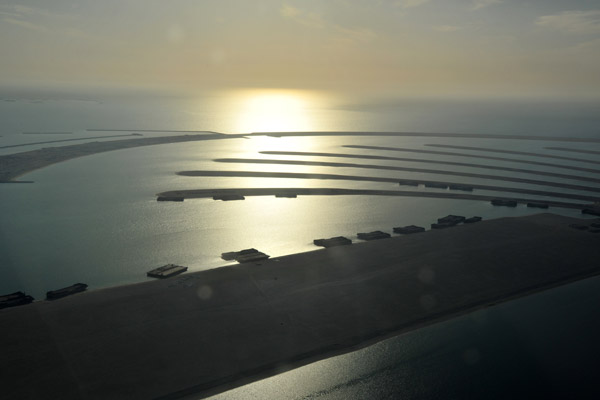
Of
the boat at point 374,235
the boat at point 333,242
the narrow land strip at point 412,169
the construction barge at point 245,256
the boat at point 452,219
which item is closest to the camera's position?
the construction barge at point 245,256

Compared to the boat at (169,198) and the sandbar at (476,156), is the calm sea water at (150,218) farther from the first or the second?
the sandbar at (476,156)

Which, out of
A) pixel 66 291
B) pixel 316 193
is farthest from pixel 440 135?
pixel 66 291

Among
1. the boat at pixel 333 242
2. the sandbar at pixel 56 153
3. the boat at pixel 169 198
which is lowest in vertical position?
the boat at pixel 333 242

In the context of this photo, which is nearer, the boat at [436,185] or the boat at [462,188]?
the boat at [462,188]

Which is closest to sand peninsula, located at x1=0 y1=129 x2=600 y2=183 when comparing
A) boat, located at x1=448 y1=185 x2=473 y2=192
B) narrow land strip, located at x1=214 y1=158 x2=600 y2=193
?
narrow land strip, located at x1=214 y1=158 x2=600 y2=193

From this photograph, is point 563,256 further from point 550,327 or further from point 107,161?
point 107,161

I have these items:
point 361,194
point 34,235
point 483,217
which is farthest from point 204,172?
point 483,217

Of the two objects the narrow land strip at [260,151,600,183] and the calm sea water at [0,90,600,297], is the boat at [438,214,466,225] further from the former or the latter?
the narrow land strip at [260,151,600,183]

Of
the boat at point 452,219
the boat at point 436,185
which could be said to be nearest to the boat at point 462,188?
the boat at point 436,185
